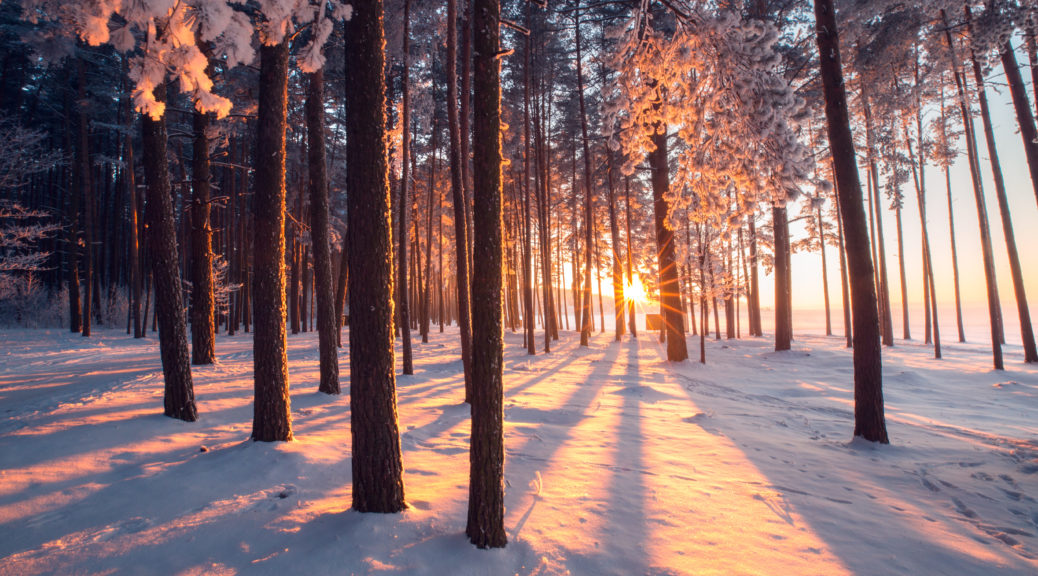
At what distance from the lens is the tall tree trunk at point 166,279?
5.79 metres

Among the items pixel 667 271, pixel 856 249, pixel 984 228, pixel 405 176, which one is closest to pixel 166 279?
pixel 405 176

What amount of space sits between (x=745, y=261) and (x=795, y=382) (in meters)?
16.3

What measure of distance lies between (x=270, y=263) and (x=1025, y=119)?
16.2 meters

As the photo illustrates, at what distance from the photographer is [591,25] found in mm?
17781

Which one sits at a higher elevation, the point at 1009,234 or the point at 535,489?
the point at 1009,234

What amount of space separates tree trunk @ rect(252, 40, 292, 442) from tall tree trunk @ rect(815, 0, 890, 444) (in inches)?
297

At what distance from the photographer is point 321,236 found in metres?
8.10

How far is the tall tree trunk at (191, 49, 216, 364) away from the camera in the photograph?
30.2 ft

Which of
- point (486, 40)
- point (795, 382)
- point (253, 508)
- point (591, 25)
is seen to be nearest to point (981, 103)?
point (795, 382)

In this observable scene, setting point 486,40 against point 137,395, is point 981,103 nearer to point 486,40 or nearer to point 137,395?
point 486,40

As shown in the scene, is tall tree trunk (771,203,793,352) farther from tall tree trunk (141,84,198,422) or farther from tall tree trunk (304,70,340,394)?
tall tree trunk (141,84,198,422)

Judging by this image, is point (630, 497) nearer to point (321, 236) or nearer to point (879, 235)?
point (321, 236)

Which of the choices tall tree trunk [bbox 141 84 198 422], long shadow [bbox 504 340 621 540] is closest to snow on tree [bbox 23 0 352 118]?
tall tree trunk [bbox 141 84 198 422]

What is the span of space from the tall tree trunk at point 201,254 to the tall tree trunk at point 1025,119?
18.6 metres
